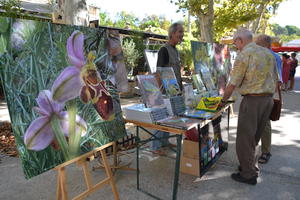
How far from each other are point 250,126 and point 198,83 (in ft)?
3.02

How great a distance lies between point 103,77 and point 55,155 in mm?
742

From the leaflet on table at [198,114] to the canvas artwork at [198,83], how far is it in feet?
1.85

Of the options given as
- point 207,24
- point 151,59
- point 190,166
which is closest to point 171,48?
point 151,59

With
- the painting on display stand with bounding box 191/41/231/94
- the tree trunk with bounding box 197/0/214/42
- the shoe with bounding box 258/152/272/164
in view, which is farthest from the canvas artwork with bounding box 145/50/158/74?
the tree trunk with bounding box 197/0/214/42

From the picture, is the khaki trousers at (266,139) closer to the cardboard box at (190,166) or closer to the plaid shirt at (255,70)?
the plaid shirt at (255,70)

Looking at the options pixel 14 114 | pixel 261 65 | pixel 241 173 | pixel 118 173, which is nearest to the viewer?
pixel 14 114

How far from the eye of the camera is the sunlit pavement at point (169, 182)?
2521 mm

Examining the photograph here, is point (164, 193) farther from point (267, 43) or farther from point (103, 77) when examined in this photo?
point (267, 43)

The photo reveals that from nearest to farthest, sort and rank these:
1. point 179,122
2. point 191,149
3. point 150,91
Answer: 1. point 179,122
2. point 150,91
3. point 191,149

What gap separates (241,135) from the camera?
2625 mm

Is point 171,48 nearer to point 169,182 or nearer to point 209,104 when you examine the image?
point 209,104

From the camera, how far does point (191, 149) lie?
8.97ft

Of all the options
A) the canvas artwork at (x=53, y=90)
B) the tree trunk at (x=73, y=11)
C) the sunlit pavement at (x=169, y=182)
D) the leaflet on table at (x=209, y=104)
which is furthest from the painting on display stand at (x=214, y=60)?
the canvas artwork at (x=53, y=90)

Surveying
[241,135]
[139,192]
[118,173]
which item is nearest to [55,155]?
[139,192]
